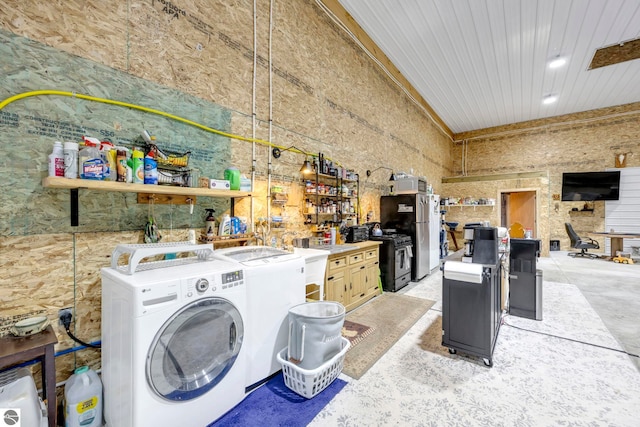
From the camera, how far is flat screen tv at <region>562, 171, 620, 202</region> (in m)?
7.96

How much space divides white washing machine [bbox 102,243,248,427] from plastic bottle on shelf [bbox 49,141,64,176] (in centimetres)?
61

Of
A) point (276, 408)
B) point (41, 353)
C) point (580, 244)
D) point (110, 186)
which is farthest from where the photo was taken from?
point (580, 244)

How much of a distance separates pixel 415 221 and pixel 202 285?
4302mm

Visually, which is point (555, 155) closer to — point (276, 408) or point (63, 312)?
point (276, 408)

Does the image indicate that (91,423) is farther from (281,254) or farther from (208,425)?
(281,254)

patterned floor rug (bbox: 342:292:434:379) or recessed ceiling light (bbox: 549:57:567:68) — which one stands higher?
recessed ceiling light (bbox: 549:57:567:68)

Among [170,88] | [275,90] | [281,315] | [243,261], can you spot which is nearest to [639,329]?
[281,315]

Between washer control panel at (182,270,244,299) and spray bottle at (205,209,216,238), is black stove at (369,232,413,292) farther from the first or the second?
washer control panel at (182,270,244,299)

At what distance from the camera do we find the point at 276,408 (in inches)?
75.2

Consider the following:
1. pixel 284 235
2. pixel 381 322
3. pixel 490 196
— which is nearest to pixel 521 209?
pixel 490 196

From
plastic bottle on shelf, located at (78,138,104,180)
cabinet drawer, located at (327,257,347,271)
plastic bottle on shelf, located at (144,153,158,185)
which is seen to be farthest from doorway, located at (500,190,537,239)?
plastic bottle on shelf, located at (78,138,104,180)

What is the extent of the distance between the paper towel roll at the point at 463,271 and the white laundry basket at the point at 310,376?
4.02 feet

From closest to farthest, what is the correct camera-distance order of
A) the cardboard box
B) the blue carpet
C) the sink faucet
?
the blue carpet, the cardboard box, the sink faucet

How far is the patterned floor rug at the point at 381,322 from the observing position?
249 cm
